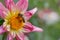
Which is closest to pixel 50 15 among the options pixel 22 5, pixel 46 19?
pixel 46 19

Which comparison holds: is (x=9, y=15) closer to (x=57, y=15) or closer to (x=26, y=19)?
(x=26, y=19)

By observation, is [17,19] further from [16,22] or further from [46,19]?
[46,19]

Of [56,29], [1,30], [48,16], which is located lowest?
[1,30]

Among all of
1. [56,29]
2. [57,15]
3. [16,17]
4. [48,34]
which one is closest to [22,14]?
[16,17]

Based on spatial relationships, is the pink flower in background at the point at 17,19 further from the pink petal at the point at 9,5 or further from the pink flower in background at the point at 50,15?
the pink flower in background at the point at 50,15

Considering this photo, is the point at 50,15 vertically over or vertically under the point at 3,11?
over

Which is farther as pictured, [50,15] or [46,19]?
[50,15]
